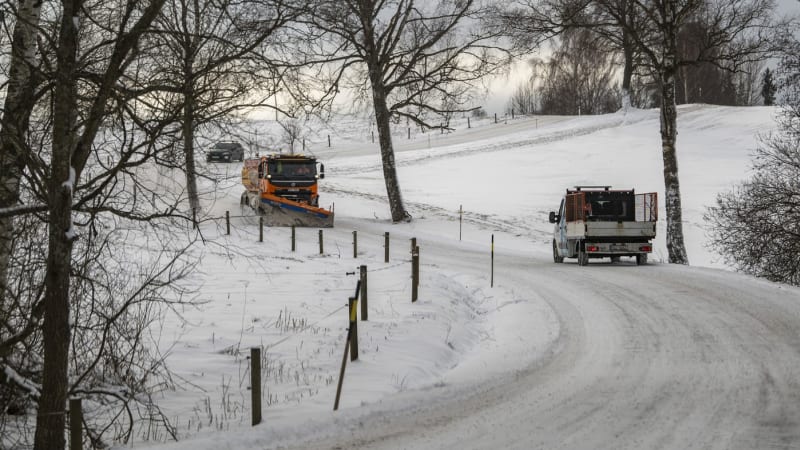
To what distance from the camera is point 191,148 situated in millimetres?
7898

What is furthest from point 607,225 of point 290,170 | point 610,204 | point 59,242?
point 59,242

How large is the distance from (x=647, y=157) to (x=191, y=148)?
4457 centimetres

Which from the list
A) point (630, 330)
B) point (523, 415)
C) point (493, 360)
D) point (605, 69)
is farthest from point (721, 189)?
point (605, 69)

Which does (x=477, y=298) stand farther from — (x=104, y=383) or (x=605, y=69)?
(x=605, y=69)

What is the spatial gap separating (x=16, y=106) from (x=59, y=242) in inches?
62.3

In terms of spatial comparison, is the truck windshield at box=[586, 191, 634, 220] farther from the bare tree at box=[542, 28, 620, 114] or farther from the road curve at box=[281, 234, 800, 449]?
the bare tree at box=[542, 28, 620, 114]

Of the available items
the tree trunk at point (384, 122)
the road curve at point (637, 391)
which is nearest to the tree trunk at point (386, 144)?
the tree trunk at point (384, 122)

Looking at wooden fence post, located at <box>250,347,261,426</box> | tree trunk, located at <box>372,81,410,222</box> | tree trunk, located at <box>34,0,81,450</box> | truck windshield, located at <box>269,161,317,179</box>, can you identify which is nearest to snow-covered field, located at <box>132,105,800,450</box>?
wooden fence post, located at <box>250,347,261,426</box>

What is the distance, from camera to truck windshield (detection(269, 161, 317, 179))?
32.5 m

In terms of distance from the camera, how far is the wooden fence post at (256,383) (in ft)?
25.6

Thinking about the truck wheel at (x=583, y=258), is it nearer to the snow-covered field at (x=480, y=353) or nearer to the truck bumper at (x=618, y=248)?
the truck bumper at (x=618, y=248)

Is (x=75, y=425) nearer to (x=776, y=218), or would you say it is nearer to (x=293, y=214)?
(x=776, y=218)

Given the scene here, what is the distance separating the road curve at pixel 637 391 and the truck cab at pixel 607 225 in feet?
22.6

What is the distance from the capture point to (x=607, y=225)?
71.5ft
